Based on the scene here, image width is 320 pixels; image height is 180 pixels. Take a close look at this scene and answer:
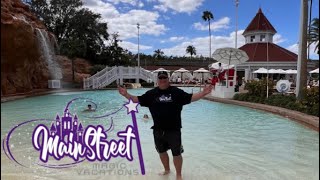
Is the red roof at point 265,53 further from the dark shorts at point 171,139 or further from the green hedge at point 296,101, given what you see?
the dark shorts at point 171,139

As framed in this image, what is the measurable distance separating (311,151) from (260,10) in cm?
4297

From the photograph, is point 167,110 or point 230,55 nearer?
point 167,110

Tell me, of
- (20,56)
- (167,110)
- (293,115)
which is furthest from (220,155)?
(293,115)

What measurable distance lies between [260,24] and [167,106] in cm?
4298

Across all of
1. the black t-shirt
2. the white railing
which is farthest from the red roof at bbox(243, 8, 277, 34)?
the black t-shirt

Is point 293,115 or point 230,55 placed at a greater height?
point 230,55

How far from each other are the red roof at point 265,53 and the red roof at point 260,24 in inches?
83.7

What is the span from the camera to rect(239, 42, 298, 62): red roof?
126ft

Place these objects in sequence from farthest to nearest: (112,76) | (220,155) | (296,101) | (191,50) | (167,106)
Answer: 1. (191,50)
2. (112,76)
3. (296,101)
4. (220,155)
5. (167,106)

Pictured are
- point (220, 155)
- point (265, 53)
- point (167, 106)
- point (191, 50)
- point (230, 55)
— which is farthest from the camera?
point (191, 50)

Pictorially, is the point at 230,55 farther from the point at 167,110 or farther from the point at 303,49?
the point at 167,110

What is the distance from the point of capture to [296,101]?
12484 mm

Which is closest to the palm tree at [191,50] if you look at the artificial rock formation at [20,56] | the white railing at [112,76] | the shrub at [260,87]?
the white railing at [112,76]

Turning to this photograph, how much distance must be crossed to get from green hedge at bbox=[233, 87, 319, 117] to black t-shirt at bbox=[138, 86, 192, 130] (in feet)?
24.4
